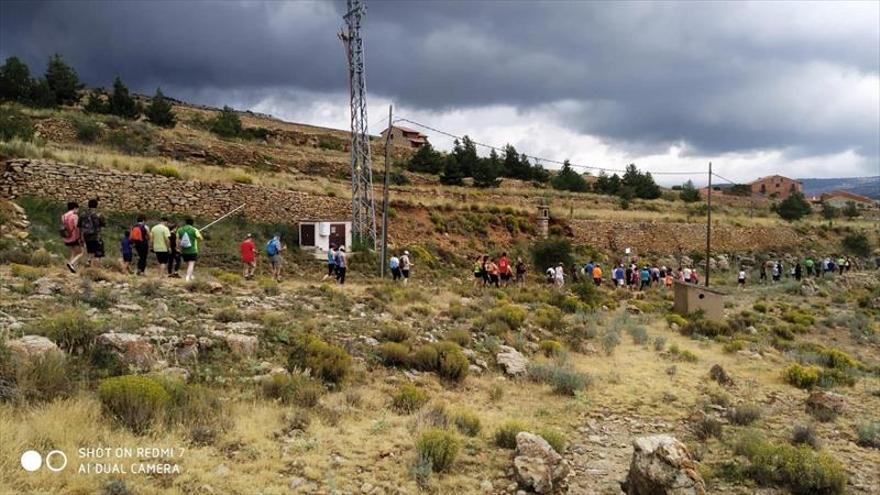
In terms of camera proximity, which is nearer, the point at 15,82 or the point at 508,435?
the point at 508,435

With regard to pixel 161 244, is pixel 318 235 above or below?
below

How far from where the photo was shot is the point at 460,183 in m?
54.7

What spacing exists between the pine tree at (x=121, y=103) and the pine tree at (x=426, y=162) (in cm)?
2512

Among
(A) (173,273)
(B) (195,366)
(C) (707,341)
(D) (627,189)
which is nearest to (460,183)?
(D) (627,189)

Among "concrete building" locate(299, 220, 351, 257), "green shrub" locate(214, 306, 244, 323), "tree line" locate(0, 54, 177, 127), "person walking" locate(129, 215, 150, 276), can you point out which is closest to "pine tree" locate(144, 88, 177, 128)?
"tree line" locate(0, 54, 177, 127)

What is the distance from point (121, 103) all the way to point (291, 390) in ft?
150

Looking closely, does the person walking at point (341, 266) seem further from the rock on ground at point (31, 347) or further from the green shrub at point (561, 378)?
the rock on ground at point (31, 347)

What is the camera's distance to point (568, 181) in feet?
232

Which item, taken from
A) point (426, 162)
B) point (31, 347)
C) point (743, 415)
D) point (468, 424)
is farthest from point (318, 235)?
point (426, 162)

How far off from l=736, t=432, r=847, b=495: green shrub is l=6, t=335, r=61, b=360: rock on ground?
400 inches

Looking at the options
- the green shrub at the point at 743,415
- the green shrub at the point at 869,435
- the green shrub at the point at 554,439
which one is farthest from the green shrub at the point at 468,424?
the green shrub at the point at 869,435

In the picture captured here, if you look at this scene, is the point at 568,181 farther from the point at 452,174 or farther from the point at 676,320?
the point at 676,320

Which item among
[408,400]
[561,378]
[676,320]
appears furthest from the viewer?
[676,320]

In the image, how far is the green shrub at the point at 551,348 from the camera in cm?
1521
